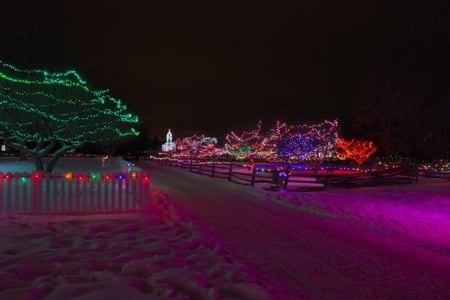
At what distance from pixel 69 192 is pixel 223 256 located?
5091mm

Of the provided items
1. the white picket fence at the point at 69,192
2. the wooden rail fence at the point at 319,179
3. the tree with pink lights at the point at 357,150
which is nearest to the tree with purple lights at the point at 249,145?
the tree with pink lights at the point at 357,150

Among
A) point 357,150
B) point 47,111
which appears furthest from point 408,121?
point 47,111

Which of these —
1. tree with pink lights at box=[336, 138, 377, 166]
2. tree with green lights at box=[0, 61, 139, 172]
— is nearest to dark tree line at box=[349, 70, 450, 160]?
tree with pink lights at box=[336, 138, 377, 166]

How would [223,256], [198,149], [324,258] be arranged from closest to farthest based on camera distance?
[223,256], [324,258], [198,149]

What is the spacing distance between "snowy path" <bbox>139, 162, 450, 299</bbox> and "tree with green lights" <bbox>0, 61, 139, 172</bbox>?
9204mm

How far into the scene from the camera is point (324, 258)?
7.12 meters

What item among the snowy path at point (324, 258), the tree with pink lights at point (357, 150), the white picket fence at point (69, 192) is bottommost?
the snowy path at point (324, 258)

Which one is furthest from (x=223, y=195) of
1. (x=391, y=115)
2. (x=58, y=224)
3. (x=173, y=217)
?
(x=391, y=115)

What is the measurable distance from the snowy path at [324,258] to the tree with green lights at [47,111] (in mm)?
9204

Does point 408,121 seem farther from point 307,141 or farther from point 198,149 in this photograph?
point 198,149

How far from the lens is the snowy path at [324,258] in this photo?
18.4 ft

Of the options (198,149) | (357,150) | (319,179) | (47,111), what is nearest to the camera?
(47,111)

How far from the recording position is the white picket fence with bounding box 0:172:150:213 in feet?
33.9

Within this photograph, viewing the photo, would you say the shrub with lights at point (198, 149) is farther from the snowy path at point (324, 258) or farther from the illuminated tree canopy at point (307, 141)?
the snowy path at point (324, 258)
